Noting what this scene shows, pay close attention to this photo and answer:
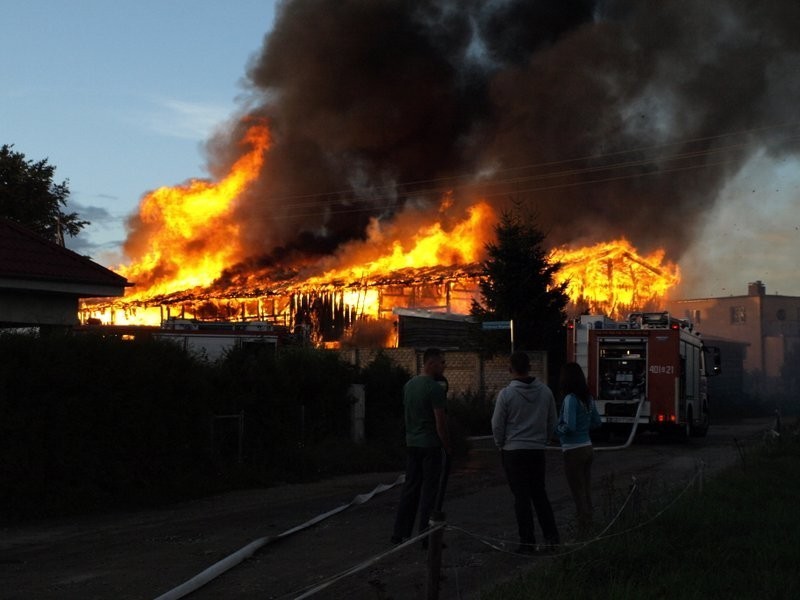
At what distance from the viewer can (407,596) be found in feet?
23.2

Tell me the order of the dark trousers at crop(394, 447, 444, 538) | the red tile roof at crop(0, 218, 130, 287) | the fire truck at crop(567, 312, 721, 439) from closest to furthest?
the dark trousers at crop(394, 447, 444, 538)
the red tile roof at crop(0, 218, 130, 287)
the fire truck at crop(567, 312, 721, 439)

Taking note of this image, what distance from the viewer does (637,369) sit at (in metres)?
23.7

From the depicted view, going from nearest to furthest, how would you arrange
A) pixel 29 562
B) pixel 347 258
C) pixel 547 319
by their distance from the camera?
pixel 29 562, pixel 547 319, pixel 347 258

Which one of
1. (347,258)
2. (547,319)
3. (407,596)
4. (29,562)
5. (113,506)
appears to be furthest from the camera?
(347,258)

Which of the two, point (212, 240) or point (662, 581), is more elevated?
point (212, 240)

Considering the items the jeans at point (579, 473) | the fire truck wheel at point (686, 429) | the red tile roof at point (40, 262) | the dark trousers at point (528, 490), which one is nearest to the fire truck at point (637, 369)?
the fire truck wheel at point (686, 429)

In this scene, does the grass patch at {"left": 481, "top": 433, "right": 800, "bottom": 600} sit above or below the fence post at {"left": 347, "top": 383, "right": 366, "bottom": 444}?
below

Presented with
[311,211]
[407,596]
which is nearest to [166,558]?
[407,596]

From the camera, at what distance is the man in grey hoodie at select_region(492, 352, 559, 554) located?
28.0ft

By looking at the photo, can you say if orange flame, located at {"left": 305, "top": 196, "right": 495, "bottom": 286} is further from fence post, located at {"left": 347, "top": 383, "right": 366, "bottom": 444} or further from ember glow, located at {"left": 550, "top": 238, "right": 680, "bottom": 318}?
fence post, located at {"left": 347, "top": 383, "right": 366, "bottom": 444}

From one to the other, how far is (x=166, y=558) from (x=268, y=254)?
42.0m

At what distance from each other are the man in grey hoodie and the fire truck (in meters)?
14.9

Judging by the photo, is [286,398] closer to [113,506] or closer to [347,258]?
[113,506]

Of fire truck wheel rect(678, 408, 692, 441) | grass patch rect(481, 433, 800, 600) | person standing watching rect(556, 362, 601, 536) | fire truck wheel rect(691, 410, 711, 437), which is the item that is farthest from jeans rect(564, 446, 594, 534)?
fire truck wheel rect(691, 410, 711, 437)
